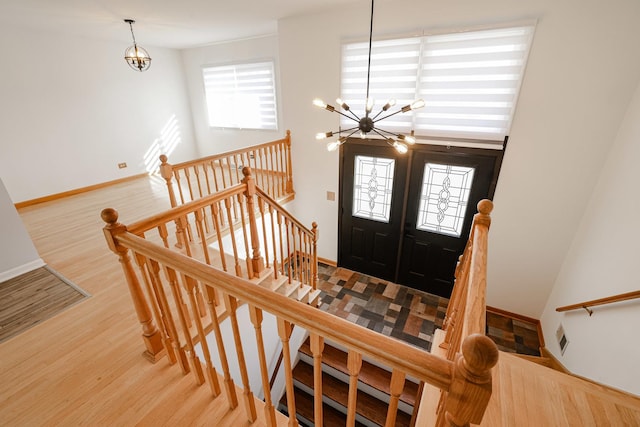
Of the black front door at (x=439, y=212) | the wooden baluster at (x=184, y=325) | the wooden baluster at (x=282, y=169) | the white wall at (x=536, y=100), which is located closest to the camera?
the wooden baluster at (x=184, y=325)

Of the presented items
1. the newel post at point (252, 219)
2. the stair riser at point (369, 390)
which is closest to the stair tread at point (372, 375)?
the stair riser at point (369, 390)

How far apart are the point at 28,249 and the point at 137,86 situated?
172 inches

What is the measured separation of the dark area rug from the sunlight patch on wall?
155 inches

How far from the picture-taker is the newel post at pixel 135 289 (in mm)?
1391

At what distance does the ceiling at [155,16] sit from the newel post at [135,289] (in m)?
3.23

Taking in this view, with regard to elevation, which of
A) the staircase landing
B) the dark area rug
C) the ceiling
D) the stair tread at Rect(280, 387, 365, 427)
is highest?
the ceiling

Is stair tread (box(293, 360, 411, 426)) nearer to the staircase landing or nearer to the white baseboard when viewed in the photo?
the staircase landing

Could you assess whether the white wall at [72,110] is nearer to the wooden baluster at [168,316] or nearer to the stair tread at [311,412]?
the wooden baluster at [168,316]

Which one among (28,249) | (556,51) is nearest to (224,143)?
(28,249)

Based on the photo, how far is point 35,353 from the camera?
1.95 metres

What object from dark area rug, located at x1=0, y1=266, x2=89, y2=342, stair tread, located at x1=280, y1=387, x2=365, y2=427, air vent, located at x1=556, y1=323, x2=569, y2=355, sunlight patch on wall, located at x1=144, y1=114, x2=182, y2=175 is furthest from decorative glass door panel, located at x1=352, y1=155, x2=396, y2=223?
sunlight patch on wall, located at x1=144, y1=114, x2=182, y2=175

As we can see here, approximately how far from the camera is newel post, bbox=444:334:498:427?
1.97ft

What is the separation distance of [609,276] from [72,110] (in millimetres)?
7857

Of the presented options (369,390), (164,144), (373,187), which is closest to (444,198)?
(373,187)
